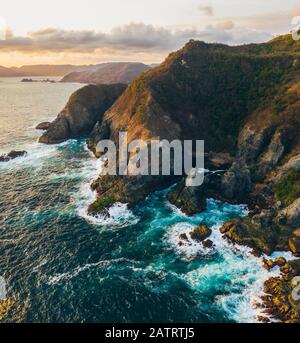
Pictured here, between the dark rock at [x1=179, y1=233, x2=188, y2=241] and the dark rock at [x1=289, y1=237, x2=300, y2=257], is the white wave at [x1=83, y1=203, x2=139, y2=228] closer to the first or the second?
the dark rock at [x1=179, y1=233, x2=188, y2=241]

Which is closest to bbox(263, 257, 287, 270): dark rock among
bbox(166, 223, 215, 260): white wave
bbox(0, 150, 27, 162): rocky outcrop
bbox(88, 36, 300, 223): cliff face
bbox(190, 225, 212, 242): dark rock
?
bbox(166, 223, 215, 260): white wave

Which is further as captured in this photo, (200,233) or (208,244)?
(200,233)

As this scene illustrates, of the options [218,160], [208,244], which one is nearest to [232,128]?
[218,160]

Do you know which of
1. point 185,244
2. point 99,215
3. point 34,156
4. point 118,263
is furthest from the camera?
point 34,156

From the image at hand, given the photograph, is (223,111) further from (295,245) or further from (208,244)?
(295,245)

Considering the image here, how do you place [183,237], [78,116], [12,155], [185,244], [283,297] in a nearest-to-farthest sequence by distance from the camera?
1. [283,297]
2. [185,244]
3. [183,237]
4. [12,155]
5. [78,116]

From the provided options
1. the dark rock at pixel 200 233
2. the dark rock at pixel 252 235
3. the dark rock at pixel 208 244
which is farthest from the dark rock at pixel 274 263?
the dark rock at pixel 200 233

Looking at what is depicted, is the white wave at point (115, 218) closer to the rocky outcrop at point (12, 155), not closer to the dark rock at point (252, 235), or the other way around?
the dark rock at point (252, 235)
